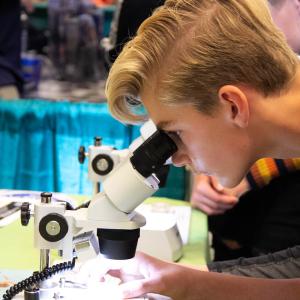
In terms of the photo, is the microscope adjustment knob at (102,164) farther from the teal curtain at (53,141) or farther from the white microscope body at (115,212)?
the teal curtain at (53,141)

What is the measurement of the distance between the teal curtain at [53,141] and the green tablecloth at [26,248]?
0.79 metres

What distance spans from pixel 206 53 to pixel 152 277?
1.43 feet

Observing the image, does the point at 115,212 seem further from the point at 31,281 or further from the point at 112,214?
the point at 31,281

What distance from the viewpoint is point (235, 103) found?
3.11 ft

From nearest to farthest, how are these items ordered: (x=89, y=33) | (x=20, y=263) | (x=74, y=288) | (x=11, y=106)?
(x=74, y=288) → (x=20, y=263) → (x=11, y=106) → (x=89, y=33)

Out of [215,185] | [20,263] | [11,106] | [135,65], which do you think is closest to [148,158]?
[135,65]

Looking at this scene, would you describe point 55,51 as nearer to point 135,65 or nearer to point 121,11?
point 121,11

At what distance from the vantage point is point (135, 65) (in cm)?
100

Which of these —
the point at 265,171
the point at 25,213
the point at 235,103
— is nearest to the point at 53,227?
the point at 25,213

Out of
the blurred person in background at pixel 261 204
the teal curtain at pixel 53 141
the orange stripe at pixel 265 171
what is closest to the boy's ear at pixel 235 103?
the blurred person in background at pixel 261 204

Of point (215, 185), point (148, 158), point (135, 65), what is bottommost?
point (215, 185)

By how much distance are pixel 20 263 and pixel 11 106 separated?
117cm

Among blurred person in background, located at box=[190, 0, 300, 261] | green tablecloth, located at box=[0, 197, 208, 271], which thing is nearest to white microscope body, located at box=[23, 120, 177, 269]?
green tablecloth, located at box=[0, 197, 208, 271]

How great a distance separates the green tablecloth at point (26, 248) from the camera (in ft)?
4.14
